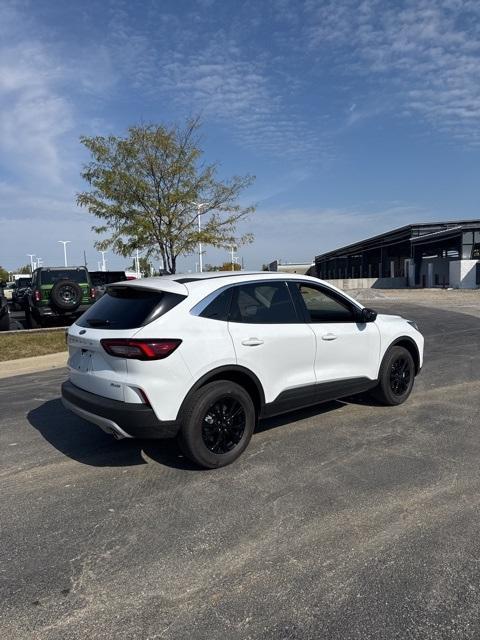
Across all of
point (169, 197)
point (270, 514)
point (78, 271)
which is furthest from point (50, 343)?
point (270, 514)

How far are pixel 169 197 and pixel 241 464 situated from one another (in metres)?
12.2

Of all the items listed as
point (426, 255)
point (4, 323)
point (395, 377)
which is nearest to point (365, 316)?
point (395, 377)

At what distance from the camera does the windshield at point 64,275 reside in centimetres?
1512

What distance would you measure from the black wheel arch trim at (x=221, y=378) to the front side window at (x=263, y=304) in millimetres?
438

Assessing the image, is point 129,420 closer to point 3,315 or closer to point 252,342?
point 252,342

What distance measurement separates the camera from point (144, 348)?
362 centimetres

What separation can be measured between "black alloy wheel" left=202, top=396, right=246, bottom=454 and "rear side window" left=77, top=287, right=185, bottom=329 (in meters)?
0.91

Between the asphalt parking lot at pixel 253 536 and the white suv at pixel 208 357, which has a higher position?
the white suv at pixel 208 357

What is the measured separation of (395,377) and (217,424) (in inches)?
108

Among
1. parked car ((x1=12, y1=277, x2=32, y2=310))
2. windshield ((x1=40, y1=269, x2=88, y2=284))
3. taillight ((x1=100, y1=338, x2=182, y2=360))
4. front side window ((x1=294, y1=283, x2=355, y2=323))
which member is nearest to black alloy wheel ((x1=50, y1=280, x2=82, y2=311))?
windshield ((x1=40, y1=269, x2=88, y2=284))

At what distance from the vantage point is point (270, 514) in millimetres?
3287

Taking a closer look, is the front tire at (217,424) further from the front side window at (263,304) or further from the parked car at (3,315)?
the parked car at (3,315)

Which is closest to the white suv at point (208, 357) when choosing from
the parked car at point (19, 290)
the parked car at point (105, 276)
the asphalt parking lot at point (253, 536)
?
the asphalt parking lot at point (253, 536)

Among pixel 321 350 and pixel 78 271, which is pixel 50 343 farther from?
pixel 321 350
